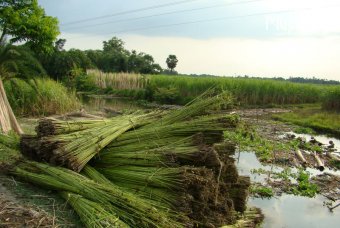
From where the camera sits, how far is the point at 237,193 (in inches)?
220

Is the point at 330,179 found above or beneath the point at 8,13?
beneath

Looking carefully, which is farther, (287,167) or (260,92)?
(260,92)

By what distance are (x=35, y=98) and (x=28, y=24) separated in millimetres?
3464

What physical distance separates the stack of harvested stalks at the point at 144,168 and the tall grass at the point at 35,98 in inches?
340

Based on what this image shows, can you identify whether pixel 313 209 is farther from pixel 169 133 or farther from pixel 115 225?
pixel 115 225

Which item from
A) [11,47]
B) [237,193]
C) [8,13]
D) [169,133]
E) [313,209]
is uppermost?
[8,13]

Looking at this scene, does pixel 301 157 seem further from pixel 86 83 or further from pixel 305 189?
pixel 86 83

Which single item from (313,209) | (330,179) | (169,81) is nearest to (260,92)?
(169,81)

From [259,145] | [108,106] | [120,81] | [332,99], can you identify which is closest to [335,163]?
[259,145]

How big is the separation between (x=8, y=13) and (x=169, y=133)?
7.71 m

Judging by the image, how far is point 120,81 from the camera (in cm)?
3641

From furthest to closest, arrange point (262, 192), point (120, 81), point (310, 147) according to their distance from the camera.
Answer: point (120, 81) → point (310, 147) → point (262, 192)

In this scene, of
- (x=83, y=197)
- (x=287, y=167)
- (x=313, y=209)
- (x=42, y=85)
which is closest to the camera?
(x=83, y=197)

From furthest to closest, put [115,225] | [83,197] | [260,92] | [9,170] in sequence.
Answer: [260,92], [9,170], [83,197], [115,225]
